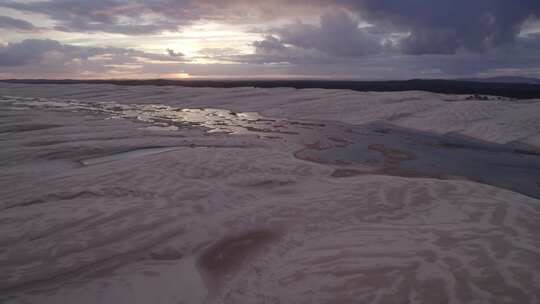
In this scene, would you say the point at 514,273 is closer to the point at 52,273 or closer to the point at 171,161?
the point at 52,273

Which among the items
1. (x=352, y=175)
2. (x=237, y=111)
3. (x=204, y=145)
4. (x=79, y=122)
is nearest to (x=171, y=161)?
(x=204, y=145)

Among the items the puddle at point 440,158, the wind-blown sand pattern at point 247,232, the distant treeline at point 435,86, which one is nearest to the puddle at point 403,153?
the puddle at point 440,158

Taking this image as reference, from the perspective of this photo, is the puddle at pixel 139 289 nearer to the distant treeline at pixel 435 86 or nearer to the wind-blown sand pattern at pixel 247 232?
the wind-blown sand pattern at pixel 247 232

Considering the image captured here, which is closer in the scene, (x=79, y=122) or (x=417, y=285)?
(x=417, y=285)

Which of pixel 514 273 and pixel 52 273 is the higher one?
pixel 514 273

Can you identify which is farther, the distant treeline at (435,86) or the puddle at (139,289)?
the distant treeline at (435,86)

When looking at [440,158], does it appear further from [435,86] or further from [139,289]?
[435,86]

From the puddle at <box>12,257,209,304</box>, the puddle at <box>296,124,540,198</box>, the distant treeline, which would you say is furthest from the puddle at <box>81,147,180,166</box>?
the distant treeline
